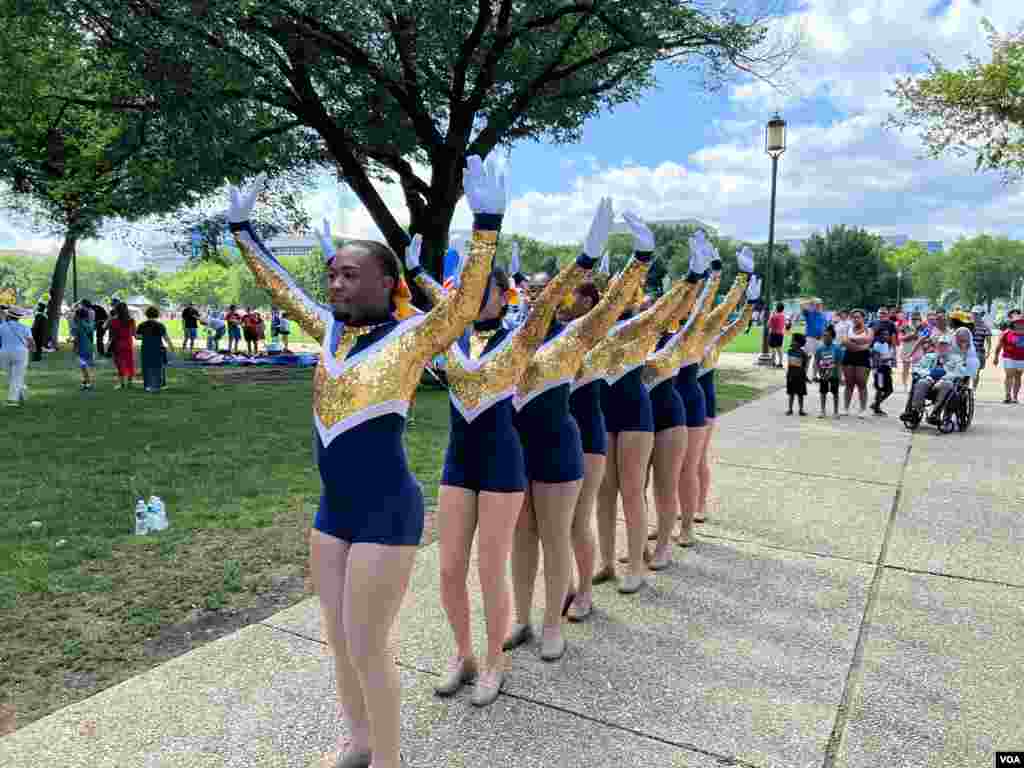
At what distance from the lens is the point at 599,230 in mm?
3309

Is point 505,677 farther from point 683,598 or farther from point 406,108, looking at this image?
point 406,108

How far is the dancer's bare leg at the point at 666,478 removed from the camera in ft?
16.1

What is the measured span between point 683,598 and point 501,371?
2.18 meters

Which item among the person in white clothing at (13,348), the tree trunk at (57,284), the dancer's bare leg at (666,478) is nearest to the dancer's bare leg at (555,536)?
the dancer's bare leg at (666,478)

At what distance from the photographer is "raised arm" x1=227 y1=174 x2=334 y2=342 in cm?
298

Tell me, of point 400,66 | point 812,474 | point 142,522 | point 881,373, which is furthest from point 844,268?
point 142,522

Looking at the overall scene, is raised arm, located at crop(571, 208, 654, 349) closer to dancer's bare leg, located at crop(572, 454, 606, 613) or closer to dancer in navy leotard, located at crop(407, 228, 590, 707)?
dancer in navy leotard, located at crop(407, 228, 590, 707)

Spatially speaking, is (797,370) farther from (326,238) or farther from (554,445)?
(326,238)

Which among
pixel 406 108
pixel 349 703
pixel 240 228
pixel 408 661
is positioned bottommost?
pixel 408 661

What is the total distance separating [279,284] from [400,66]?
11.6 metres

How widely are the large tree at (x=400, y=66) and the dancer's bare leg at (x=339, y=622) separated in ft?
31.1

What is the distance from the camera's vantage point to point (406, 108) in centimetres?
1382

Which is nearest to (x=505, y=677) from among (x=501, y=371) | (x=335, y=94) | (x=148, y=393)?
(x=501, y=371)

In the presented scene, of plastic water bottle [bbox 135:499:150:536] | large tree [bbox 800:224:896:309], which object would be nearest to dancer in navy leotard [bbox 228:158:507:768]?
plastic water bottle [bbox 135:499:150:536]
